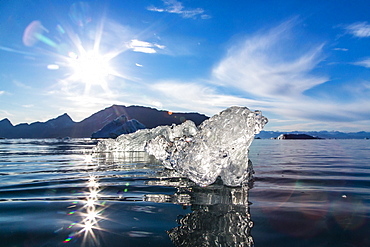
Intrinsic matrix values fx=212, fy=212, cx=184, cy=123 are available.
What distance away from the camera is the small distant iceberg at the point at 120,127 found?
211ft

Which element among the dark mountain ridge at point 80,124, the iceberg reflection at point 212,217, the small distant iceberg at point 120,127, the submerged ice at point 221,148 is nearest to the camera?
the iceberg reflection at point 212,217

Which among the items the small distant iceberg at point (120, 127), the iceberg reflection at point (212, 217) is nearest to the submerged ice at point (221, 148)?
the iceberg reflection at point (212, 217)

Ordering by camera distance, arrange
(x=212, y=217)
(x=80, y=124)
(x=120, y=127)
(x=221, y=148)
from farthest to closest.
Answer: (x=80, y=124) < (x=120, y=127) < (x=221, y=148) < (x=212, y=217)

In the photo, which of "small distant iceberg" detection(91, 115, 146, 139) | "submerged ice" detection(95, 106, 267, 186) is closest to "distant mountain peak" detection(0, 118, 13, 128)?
"small distant iceberg" detection(91, 115, 146, 139)

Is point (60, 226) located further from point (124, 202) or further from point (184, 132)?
point (184, 132)

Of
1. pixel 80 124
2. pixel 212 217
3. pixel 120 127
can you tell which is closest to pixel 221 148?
pixel 212 217

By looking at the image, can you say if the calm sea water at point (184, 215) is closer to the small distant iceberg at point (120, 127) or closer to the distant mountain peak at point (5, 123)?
the small distant iceberg at point (120, 127)

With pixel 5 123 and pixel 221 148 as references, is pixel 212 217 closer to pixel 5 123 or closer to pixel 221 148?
pixel 221 148

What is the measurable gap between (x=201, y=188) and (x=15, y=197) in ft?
10.9

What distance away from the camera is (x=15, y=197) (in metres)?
3.65

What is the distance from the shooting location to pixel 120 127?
6556 cm

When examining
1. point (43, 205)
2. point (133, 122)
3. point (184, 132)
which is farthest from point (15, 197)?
point (133, 122)

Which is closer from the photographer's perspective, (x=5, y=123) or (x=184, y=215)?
(x=184, y=215)

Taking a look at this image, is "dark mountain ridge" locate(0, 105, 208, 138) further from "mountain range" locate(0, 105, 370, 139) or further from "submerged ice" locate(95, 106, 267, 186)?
"submerged ice" locate(95, 106, 267, 186)
